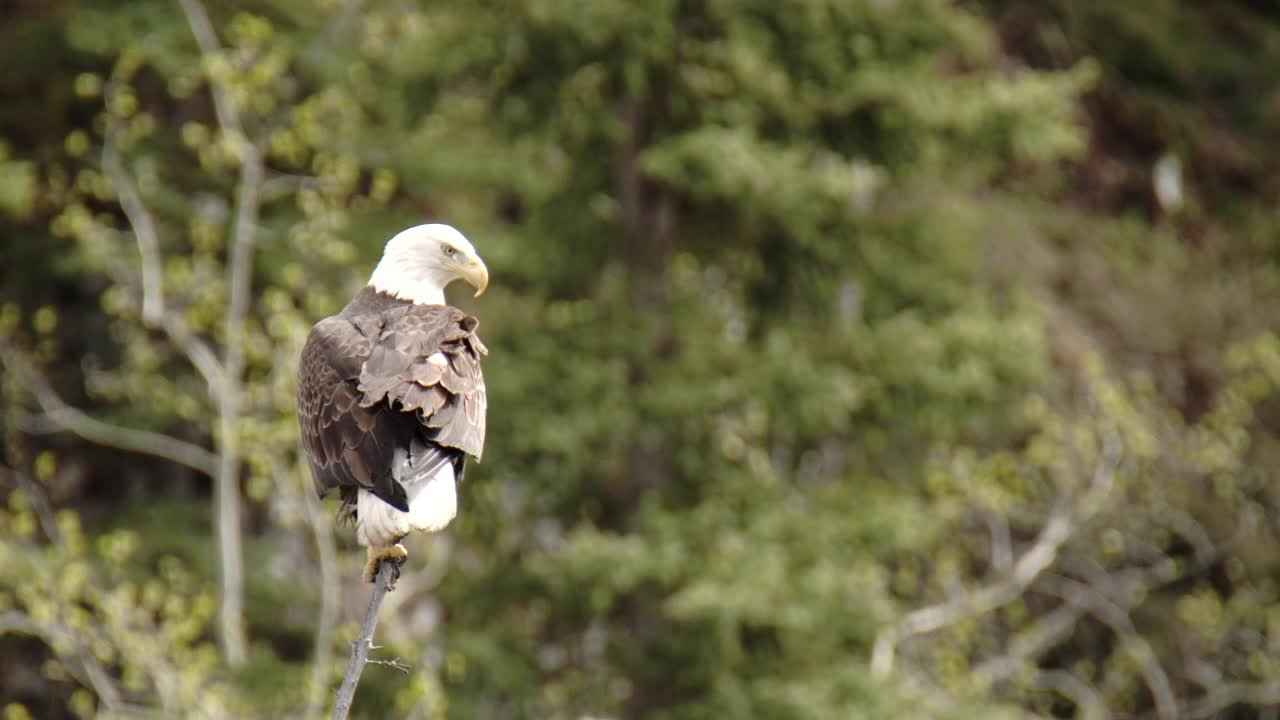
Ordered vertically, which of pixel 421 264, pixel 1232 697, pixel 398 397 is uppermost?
pixel 421 264

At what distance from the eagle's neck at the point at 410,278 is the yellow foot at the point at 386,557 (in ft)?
1.92

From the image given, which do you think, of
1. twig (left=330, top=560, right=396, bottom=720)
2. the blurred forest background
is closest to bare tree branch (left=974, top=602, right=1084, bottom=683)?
the blurred forest background

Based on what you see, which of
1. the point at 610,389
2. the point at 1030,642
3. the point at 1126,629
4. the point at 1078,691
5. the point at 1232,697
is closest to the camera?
the point at 610,389

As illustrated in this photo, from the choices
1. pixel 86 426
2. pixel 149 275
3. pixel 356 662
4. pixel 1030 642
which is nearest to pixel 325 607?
pixel 149 275

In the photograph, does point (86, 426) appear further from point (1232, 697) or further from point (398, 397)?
point (1232, 697)

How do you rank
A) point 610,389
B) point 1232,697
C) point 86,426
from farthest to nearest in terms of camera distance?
point 1232,697 → point 86,426 → point 610,389

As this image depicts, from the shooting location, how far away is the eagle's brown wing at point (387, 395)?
254 centimetres

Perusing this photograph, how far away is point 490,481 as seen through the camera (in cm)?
792

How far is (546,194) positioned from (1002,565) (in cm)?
391

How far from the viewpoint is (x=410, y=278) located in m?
2.94

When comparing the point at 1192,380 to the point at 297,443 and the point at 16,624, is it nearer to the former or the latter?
the point at 297,443

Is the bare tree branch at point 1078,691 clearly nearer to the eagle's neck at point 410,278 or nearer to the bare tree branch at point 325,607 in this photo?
the bare tree branch at point 325,607

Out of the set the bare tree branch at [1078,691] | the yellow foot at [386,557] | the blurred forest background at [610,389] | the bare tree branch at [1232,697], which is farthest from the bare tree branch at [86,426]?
the bare tree branch at [1232,697]

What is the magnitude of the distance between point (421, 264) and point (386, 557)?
25.7 inches
